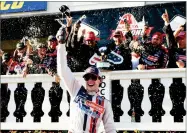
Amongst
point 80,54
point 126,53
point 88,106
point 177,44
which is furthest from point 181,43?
point 88,106

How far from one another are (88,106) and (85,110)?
0.06 m

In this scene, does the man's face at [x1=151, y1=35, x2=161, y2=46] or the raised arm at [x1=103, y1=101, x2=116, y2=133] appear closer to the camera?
the raised arm at [x1=103, y1=101, x2=116, y2=133]

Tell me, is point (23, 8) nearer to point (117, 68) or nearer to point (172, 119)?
point (117, 68)

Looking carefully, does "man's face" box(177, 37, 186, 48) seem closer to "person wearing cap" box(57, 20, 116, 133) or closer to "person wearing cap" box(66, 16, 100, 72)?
"person wearing cap" box(66, 16, 100, 72)

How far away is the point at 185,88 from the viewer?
7.36m

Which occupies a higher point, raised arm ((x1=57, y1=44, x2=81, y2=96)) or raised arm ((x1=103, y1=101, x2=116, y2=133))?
raised arm ((x1=57, y1=44, x2=81, y2=96))

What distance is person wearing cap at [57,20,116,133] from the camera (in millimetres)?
5094

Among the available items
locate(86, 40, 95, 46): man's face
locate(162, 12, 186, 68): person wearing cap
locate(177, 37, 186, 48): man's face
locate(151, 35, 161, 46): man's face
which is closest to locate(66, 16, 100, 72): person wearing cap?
locate(86, 40, 95, 46): man's face

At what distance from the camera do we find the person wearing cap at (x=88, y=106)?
509 cm

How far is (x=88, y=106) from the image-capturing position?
5.16 metres

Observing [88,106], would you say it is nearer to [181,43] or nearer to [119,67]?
[119,67]

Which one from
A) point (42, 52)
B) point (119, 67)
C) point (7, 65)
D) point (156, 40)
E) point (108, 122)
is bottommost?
point (108, 122)

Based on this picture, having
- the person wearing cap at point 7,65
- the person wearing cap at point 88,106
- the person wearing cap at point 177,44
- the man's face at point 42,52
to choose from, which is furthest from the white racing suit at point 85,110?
the person wearing cap at point 7,65

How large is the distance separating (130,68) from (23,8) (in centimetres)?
494
